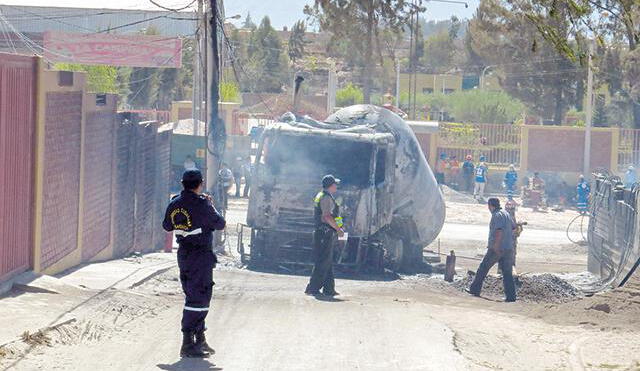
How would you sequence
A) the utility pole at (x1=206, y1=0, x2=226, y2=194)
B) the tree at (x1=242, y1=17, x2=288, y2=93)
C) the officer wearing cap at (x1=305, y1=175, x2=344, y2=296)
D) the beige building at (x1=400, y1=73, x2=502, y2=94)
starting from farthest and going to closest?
the beige building at (x1=400, y1=73, x2=502, y2=94), the tree at (x1=242, y1=17, x2=288, y2=93), the utility pole at (x1=206, y1=0, x2=226, y2=194), the officer wearing cap at (x1=305, y1=175, x2=344, y2=296)

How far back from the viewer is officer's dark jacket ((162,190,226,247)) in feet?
28.7

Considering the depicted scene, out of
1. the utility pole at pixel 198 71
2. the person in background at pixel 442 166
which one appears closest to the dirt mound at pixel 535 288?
the utility pole at pixel 198 71

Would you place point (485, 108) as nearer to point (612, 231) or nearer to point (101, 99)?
point (612, 231)

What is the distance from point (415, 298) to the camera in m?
14.9

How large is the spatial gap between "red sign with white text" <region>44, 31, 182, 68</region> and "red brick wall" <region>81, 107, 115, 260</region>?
21391 mm

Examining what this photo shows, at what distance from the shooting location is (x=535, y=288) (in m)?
17.0

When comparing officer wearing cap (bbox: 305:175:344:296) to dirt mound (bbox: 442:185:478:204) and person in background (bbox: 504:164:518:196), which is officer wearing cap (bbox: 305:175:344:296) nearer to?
dirt mound (bbox: 442:185:478:204)

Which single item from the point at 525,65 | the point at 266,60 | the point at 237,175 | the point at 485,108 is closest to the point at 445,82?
the point at 266,60

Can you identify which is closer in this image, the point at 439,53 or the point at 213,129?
the point at 213,129

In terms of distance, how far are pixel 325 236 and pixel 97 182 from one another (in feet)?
12.2

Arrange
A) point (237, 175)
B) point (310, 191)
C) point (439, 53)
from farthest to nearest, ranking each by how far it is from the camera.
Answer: point (439, 53)
point (237, 175)
point (310, 191)

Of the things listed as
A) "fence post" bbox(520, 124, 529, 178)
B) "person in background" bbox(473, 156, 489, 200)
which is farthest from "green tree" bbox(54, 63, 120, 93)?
"fence post" bbox(520, 124, 529, 178)

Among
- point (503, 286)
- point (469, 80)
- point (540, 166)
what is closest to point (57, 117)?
point (503, 286)

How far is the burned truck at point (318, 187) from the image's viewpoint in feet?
58.4
